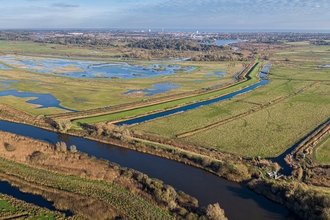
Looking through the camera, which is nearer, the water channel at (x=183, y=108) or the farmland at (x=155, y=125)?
the farmland at (x=155, y=125)

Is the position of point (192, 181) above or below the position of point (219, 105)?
below

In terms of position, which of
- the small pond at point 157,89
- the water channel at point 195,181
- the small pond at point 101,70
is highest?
the small pond at point 101,70

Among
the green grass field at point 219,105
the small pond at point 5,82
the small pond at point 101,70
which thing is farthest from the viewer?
the small pond at point 101,70

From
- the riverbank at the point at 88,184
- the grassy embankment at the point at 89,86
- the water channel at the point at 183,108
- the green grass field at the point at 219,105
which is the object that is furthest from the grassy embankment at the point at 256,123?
the grassy embankment at the point at 89,86

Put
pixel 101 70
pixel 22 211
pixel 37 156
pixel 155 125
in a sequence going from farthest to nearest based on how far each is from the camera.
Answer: pixel 101 70 < pixel 155 125 < pixel 37 156 < pixel 22 211

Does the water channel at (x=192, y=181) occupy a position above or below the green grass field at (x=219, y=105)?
below

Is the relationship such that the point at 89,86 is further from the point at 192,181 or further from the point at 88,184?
the point at 192,181

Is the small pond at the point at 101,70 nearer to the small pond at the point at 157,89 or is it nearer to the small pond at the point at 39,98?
the small pond at the point at 157,89

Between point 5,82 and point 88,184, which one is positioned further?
point 5,82

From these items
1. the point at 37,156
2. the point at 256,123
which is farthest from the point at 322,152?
the point at 37,156
